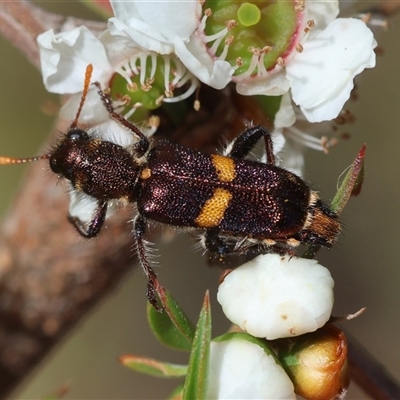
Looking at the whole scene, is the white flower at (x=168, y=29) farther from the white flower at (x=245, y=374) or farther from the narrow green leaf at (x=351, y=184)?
the white flower at (x=245, y=374)

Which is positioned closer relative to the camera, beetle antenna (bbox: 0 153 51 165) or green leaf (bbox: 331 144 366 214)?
green leaf (bbox: 331 144 366 214)

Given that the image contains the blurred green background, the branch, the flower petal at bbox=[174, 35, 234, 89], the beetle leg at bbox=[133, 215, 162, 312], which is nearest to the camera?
the beetle leg at bbox=[133, 215, 162, 312]

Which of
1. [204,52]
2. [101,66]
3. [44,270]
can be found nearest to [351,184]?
[204,52]

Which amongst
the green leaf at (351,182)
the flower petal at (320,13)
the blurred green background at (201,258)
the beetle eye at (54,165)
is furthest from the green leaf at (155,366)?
the blurred green background at (201,258)

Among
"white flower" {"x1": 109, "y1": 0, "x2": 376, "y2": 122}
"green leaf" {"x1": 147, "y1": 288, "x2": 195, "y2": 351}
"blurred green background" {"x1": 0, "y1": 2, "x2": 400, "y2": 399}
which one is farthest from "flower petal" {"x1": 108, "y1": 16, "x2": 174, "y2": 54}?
"blurred green background" {"x1": 0, "y1": 2, "x2": 400, "y2": 399}

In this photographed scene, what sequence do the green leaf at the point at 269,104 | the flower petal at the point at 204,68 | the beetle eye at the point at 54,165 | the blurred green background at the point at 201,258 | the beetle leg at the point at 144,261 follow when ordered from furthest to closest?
the blurred green background at the point at 201,258 → the beetle eye at the point at 54,165 → the green leaf at the point at 269,104 → the flower petal at the point at 204,68 → the beetle leg at the point at 144,261

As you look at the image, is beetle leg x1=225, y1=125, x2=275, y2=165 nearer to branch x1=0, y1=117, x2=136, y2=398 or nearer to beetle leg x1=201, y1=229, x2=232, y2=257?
beetle leg x1=201, y1=229, x2=232, y2=257
